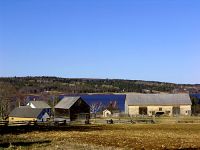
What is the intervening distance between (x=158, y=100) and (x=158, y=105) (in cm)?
136

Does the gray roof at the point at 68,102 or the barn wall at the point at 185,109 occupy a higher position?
the gray roof at the point at 68,102

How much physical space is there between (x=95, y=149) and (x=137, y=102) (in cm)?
9406

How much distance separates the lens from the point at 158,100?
11712 cm

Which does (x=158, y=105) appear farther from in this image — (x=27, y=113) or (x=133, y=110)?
(x=27, y=113)

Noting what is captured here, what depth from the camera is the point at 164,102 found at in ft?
383

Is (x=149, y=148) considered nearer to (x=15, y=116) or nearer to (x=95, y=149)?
(x=95, y=149)

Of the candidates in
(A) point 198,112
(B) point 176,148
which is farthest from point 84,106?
(B) point 176,148

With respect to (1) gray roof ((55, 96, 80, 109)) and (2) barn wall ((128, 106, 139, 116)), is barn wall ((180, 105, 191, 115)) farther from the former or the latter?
(1) gray roof ((55, 96, 80, 109))

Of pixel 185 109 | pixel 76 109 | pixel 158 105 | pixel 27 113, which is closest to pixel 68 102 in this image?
pixel 76 109

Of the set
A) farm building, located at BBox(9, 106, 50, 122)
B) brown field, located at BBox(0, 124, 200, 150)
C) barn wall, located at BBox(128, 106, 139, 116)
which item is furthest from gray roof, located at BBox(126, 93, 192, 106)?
brown field, located at BBox(0, 124, 200, 150)

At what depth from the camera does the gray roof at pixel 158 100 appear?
4552 inches

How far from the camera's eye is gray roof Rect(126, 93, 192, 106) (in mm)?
115625

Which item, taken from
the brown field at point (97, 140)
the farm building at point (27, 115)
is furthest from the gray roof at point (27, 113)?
the brown field at point (97, 140)

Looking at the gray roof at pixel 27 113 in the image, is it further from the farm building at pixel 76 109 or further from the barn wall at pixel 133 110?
the barn wall at pixel 133 110
